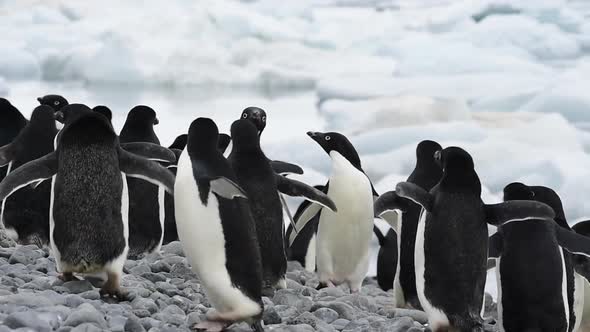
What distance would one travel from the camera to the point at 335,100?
11.5 metres

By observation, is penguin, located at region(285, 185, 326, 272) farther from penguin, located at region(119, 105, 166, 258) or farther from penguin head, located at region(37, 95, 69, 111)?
penguin head, located at region(37, 95, 69, 111)

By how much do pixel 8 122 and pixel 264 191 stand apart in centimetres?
144

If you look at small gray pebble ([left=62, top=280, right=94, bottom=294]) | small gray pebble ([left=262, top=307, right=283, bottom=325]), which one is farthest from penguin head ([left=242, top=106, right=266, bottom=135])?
small gray pebble ([left=62, top=280, right=94, bottom=294])

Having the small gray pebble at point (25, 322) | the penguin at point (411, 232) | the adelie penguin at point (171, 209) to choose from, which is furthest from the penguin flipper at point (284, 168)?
the small gray pebble at point (25, 322)

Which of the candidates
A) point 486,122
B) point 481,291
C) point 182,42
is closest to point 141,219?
point 481,291

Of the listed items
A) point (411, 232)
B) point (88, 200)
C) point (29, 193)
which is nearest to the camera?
point (88, 200)

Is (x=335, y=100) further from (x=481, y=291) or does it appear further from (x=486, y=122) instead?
(x=481, y=291)

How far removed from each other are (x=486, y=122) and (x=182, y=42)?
484cm

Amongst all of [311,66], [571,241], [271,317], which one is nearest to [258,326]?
[271,317]

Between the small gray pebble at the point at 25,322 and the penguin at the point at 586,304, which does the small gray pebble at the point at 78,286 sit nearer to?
the small gray pebble at the point at 25,322

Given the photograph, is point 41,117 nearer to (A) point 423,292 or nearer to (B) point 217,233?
(B) point 217,233

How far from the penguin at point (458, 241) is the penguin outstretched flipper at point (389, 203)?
357 millimetres

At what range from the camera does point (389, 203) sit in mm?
2918

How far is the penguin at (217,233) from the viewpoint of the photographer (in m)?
2.28
